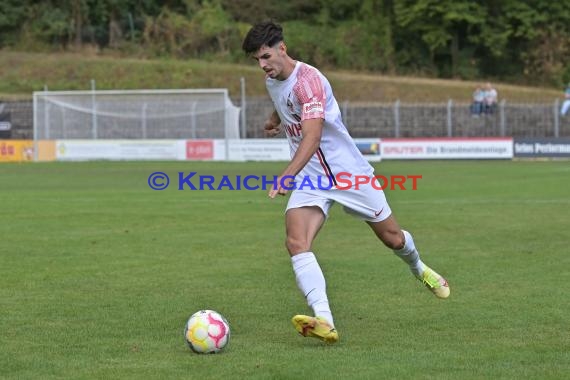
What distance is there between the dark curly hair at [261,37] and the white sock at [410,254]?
188 cm

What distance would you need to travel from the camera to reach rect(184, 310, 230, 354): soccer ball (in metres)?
Answer: 7.06

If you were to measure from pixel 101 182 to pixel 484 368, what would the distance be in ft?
72.6

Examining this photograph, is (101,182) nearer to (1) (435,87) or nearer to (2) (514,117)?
(2) (514,117)

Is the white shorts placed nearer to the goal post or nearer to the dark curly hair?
the dark curly hair

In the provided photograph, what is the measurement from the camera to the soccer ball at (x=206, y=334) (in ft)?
23.2

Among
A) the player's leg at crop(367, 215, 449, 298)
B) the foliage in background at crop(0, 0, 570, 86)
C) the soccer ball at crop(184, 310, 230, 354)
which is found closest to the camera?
the soccer ball at crop(184, 310, 230, 354)

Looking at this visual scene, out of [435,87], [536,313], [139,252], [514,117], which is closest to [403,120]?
[514,117]

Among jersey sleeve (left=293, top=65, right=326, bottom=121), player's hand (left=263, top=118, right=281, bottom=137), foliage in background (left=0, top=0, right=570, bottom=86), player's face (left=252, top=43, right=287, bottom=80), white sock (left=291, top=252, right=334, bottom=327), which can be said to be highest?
foliage in background (left=0, top=0, right=570, bottom=86)

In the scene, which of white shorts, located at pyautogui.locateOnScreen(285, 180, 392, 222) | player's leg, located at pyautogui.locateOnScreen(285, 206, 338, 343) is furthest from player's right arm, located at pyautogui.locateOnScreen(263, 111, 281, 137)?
player's leg, located at pyautogui.locateOnScreen(285, 206, 338, 343)

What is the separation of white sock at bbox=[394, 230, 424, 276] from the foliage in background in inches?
2076

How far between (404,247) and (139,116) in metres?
34.1

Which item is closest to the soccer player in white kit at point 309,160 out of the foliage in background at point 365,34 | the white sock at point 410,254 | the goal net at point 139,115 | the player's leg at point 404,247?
the player's leg at point 404,247

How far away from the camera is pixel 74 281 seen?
10719 mm

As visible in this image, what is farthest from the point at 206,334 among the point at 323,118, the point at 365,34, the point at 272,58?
the point at 365,34
